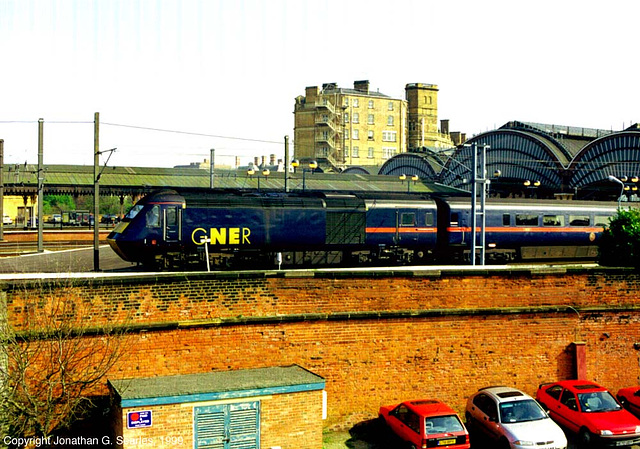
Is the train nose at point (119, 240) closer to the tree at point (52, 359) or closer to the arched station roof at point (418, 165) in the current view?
the tree at point (52, 359)

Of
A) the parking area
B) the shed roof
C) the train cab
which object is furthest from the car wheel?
the train cab

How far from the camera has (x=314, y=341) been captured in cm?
2023

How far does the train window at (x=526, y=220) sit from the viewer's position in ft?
116

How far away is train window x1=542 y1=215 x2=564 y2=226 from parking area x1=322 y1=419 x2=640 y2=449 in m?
18.1

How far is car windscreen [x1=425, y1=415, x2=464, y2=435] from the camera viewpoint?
58.7 ft

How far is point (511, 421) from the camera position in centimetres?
1870

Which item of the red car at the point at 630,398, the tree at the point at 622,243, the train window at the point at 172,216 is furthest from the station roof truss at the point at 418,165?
the red car at the point at 630,398

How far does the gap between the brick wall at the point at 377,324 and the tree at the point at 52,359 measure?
0.51 feet

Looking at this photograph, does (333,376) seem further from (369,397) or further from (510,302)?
(510,302)

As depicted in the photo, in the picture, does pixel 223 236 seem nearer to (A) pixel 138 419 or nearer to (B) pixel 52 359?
(B) pixel 52 359

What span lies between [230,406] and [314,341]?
389 centimetres

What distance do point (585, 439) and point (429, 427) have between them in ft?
15.7

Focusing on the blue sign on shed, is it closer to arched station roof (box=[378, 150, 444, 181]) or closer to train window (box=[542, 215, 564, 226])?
train window (box=[542, 215, 564, 226])

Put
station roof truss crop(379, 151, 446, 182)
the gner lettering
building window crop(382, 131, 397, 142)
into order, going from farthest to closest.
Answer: building window crop(382, 131, 397, 142) → station roof truss crop(379, 151, 446, 182) → the gner lettering
